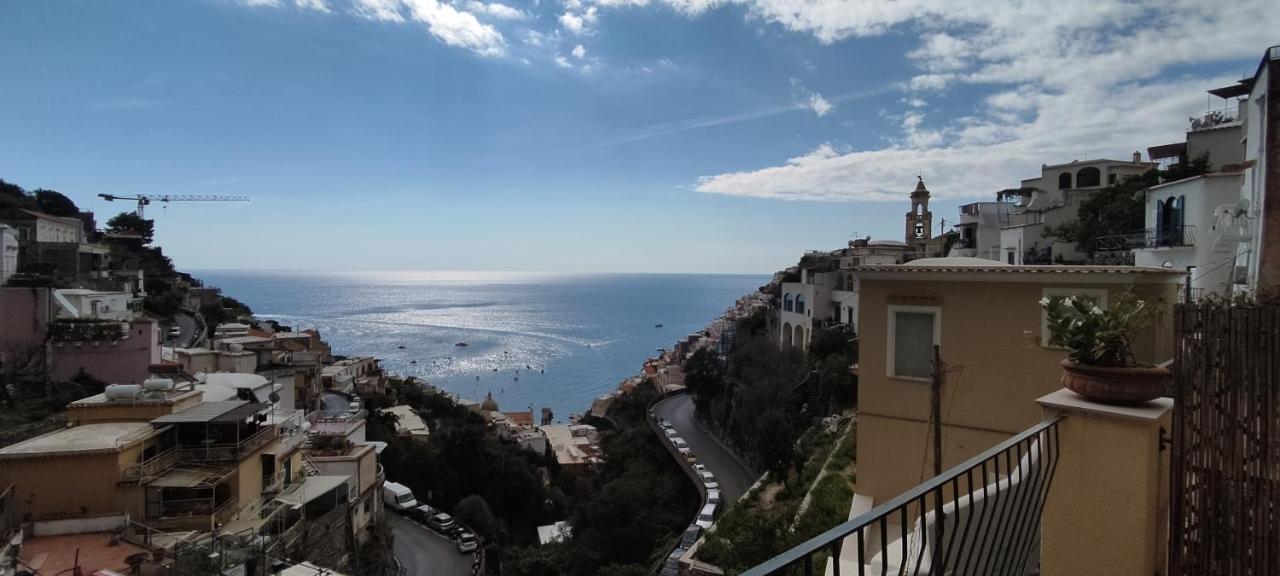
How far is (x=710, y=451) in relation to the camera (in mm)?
23422

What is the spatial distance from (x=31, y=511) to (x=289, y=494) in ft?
12.3

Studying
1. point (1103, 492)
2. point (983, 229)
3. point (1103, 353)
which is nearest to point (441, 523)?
point (1103, 492)

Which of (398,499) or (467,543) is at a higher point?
(398,499)

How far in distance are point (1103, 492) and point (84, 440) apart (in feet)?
46.0

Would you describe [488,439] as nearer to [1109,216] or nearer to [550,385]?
[1109,216]

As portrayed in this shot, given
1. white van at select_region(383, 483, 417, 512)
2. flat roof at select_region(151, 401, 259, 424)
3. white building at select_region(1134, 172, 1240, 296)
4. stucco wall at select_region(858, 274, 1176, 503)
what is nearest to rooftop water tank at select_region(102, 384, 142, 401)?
flat roof at select_region(151, 401, 259, 424)

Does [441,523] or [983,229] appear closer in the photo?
[441,523]

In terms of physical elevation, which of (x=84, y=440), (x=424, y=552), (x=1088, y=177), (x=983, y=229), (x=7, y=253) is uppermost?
(x=1088, y=177)

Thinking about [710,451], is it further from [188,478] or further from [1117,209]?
[188,478]

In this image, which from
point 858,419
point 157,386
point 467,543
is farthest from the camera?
point 467,543

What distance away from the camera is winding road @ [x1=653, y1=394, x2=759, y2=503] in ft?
64.3

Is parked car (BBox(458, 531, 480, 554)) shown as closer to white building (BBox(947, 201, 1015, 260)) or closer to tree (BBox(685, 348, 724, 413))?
tree (BBox(685, 348, 724, 413))

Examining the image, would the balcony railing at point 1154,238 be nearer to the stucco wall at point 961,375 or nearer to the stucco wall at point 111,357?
the stucco wall at point 961,375

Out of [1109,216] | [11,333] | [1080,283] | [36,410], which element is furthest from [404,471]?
[1109,216]
